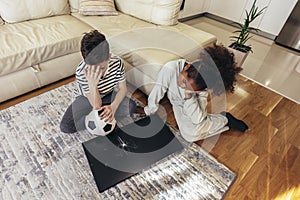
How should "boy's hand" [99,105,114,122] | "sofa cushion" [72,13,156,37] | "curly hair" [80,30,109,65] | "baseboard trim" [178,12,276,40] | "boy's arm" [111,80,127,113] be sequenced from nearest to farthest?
1. "curly hair" [80,30,109,65]
2. "boy's hand" [99,105,114,122]
3. "boy's arm" [111,80,127,113]
4. "sofa cushion" [72,13,156,37]
5. "baseboard trim" [178,12,276,40]

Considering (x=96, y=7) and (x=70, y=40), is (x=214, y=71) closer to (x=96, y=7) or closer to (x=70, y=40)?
(x=70, y=40)

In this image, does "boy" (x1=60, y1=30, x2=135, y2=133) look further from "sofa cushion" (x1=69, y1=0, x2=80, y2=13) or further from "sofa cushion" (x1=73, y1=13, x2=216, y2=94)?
"sofa cushion" (x1=69, y1=0, x2=80, y2=13)

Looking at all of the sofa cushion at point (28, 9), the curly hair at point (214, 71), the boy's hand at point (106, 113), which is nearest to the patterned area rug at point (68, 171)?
the boy's hand at point (106, 113)

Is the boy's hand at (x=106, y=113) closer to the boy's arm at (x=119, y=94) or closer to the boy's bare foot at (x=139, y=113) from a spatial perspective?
the boy's arm at (x=119, y=94)

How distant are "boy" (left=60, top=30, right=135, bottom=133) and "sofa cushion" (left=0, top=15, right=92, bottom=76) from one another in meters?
0.46

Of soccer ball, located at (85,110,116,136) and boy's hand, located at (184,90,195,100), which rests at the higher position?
boy's hand, located at (184,90,195,100)

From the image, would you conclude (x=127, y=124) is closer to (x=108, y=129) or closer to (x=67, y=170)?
(x=108, y=129)

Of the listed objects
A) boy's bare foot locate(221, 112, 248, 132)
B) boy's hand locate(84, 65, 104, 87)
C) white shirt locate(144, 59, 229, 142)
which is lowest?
boy's bare foot locate(221, 112, 248, 132)

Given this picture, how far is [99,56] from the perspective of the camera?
3.60 ft

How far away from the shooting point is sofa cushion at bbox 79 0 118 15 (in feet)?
6.48

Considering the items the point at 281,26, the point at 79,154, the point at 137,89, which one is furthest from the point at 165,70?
the point at 281,26

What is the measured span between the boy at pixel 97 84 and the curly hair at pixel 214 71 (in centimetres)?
50

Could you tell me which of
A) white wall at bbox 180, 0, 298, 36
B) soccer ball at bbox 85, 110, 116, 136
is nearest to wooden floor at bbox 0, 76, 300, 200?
soccer ball at bbox 85, 110, 116, 136

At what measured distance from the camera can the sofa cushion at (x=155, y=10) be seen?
1.87 m
